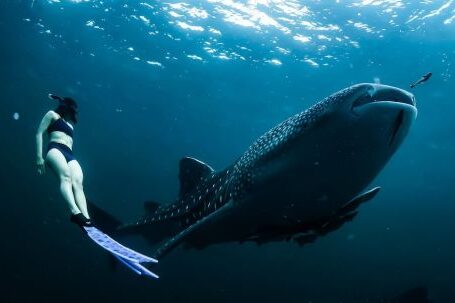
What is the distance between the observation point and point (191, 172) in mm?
7340

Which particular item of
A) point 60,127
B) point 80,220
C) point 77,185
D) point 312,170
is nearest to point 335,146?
point 312,170

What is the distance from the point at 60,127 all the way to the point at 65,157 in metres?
0.78

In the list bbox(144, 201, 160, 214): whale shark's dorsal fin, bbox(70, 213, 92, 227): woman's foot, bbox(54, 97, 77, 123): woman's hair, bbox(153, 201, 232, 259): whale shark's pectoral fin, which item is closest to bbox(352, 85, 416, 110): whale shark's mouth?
bbox(153, 201, 232, 259): whale shark's pectoral fin

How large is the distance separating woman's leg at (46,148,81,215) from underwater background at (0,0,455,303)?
157 inches

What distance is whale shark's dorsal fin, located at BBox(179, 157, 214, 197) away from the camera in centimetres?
723

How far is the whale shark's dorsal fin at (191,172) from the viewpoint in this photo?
285 inches

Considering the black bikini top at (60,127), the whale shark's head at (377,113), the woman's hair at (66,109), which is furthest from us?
the woman's hair at (66,109)

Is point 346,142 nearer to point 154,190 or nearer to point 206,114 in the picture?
point 206,114

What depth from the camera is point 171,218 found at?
720 cm

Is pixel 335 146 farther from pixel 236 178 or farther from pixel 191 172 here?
pixel 191 172

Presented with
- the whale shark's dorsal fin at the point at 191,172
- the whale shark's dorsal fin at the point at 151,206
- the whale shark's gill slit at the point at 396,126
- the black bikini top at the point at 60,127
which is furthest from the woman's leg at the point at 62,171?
the whale shark's gill slit at the point at 396,126

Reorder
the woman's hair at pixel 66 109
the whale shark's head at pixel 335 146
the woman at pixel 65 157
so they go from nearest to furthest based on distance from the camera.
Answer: the whale shark's head at pixel 335 146, the woman at pixel 65 157, the woman's hair at pixel 66 109

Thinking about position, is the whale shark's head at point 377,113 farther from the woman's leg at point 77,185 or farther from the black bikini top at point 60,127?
the black bikini top at point 60,127

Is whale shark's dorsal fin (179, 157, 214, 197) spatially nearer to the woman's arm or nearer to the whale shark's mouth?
the woman's arm
